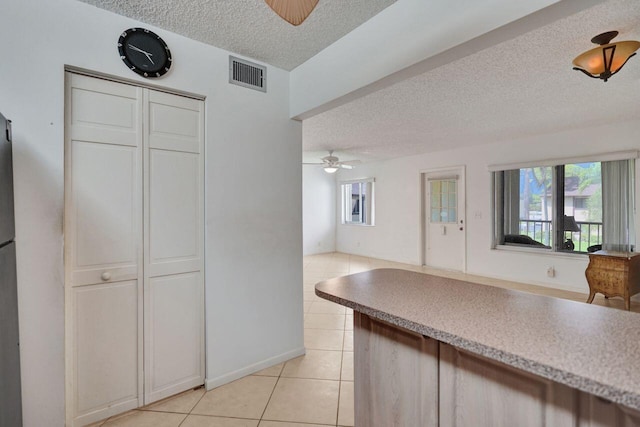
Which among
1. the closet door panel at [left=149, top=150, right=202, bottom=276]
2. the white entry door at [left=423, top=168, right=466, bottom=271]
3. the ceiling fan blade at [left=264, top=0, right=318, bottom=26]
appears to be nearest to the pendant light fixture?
the ceiling fan blade at [left=264, top=0, right=318, bottom=26]

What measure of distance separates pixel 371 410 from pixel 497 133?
14.6ft

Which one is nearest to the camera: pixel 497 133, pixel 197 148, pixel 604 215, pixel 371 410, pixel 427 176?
pixel 371 410

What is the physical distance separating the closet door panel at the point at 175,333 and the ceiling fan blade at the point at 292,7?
1714 mm

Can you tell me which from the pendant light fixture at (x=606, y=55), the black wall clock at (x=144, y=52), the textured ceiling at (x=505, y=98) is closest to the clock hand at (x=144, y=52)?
the black wall clock at (x=144, y=52)

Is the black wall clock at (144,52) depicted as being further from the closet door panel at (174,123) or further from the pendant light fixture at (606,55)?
the pendant light fixture at (606,55)

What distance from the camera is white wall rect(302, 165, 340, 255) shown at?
7.62 m

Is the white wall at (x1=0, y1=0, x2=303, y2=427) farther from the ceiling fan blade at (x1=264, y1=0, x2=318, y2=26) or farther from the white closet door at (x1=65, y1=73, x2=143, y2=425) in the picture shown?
the ceiling fan blade at (x1=264, y1=0, x2=318, y2=26)

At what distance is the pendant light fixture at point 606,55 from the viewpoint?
1.88 m

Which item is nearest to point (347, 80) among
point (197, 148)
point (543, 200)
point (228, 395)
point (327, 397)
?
point (197, 148)

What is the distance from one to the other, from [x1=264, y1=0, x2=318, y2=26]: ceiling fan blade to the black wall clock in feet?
4.17

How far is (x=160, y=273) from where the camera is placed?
1.94 metres

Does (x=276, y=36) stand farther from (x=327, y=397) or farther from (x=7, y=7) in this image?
(x=327, y=397)

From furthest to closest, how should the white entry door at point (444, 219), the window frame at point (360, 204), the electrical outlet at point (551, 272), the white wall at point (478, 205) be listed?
1. the window frame at point (360, 204)
2. the white entry door at point (444, 219)
3. the electrical outlet at point (551, 272)
4. the white wall at point (478, 205)

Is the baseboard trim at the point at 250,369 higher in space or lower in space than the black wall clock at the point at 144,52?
lower
